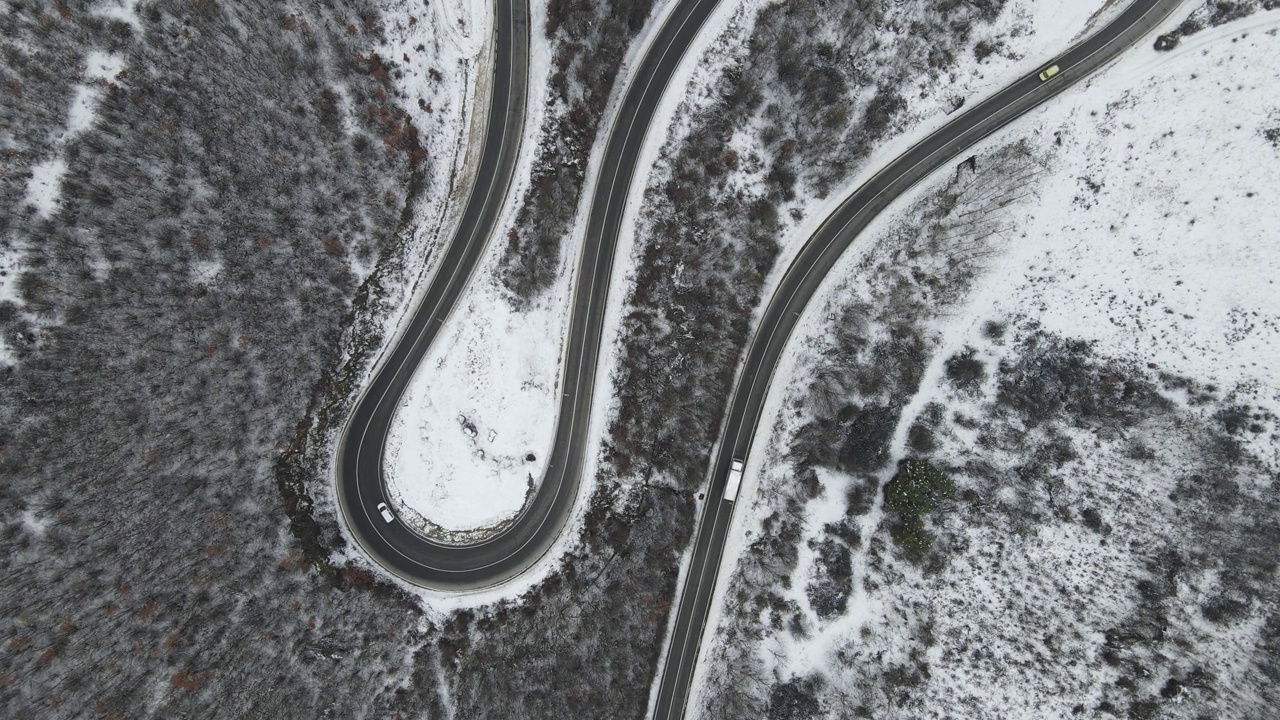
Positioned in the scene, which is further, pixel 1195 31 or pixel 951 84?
pixel 951 84

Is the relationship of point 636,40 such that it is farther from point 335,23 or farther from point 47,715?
point 47,715

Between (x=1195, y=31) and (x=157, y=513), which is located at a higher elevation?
(x=1195, y=31)

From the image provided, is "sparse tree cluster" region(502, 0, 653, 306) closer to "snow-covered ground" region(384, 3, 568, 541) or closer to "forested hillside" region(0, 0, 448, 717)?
"snow-covered ground" region(384, 3, 568, 541)

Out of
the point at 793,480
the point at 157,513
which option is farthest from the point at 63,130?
the point at 793,480

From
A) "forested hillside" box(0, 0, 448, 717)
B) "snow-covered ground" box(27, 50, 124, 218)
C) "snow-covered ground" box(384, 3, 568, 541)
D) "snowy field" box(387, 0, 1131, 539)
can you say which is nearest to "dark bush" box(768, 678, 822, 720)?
"snowy field" box(387, 0, 1131, 539)

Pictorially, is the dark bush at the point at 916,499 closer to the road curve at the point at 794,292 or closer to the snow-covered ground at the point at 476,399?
the road curve at the point at 794,292

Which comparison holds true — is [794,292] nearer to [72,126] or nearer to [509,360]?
[509,360]

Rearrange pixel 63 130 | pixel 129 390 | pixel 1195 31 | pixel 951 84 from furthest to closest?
pixel 951 84 → pixel 1195 31 → pixel 129 390 → pixel 63 130
